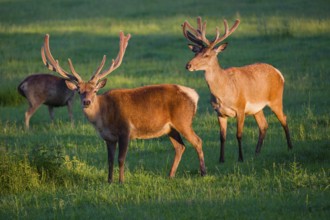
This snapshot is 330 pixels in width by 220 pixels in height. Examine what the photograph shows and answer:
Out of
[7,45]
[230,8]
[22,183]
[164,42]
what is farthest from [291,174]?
[230,8]

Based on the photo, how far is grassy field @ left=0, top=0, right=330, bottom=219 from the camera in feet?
25.0

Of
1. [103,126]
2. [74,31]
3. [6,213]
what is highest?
[74,31]

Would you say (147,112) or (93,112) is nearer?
(93,112)

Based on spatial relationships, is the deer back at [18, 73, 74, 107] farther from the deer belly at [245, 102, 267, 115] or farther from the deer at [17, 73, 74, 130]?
the deer belly at [245, 102, 267, 115]

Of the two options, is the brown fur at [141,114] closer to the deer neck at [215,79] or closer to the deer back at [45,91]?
the deer neck at [215,79]

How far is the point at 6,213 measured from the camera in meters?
7.66

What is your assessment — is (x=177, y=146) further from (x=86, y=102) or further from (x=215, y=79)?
(x=215, y=79)

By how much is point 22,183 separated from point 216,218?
9.79 feet

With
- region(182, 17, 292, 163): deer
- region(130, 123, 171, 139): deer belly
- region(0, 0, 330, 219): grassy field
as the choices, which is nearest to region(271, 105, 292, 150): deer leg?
region(182, 17, 292, 163): deer

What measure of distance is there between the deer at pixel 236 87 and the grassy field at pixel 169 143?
1.33 ft

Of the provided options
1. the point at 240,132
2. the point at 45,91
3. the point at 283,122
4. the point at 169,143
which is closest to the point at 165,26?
the point at 45,91

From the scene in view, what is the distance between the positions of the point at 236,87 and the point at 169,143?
1.53m

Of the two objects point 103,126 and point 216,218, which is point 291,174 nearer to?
point 216,218

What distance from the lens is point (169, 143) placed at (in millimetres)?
11555
